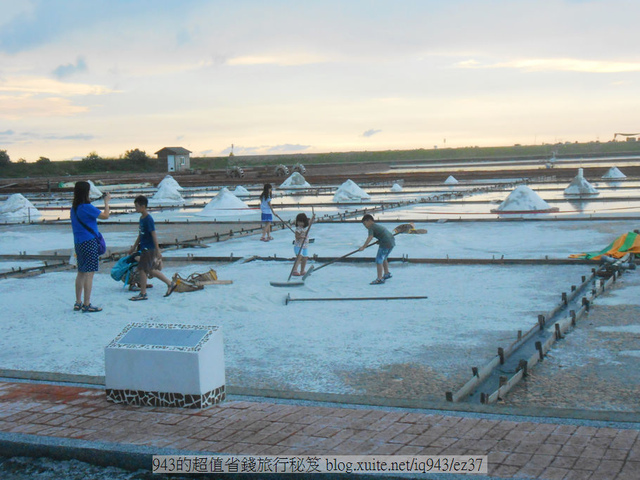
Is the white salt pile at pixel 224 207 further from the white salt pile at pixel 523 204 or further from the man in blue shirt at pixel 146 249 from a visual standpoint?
the man in blue shirt at pixel 146 249

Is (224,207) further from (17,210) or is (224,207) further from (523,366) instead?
(523,366)

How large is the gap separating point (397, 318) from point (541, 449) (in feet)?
13.9

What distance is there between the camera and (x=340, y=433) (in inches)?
179

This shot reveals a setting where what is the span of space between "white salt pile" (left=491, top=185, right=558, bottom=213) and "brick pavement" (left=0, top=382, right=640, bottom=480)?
18183 mm

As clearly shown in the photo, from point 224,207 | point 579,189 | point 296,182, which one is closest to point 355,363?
point 224,207

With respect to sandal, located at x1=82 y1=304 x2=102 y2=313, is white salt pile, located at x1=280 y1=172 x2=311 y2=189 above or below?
above

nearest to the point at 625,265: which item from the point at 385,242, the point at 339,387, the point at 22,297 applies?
the point at 385,242

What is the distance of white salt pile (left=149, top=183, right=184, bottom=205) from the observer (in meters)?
32.3

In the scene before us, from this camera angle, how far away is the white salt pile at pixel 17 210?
26.4m

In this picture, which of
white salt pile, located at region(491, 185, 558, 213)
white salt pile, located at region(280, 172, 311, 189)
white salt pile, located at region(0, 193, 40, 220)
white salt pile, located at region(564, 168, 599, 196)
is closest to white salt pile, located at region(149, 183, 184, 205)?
white salt pile, located at region(0, 193, 40, 220)

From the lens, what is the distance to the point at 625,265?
1114 cm

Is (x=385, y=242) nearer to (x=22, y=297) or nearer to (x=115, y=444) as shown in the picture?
(x=22, y=297)

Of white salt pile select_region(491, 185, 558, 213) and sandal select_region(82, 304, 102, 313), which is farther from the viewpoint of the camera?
white salt pile select_region(491, 185, 558, 213)

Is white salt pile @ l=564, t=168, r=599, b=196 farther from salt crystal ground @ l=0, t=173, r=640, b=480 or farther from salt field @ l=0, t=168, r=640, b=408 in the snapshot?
salt crystal ground @ l=0, t=173, r=640, b=480
